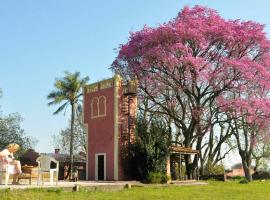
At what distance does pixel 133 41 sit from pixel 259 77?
940cm

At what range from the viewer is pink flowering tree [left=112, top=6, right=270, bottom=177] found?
3005 cm

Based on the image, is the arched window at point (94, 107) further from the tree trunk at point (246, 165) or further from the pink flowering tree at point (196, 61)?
the tree trunk at point (246, 165)

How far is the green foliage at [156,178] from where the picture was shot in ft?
87.8

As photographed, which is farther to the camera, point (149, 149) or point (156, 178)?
point (149, 149)

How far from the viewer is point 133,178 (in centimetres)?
2912

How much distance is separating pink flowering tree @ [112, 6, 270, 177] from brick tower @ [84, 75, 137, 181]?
209cm

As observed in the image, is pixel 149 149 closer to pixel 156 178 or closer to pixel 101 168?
pixel 156 178

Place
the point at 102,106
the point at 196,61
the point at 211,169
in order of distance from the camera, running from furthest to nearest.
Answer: the point at 211,169 → the point at 102,106 → the point at 196,61

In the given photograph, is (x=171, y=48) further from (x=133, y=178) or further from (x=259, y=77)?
(x=133, y=178)

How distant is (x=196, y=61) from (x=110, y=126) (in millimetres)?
7256

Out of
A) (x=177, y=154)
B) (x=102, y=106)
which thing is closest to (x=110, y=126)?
(x=102, y=106)

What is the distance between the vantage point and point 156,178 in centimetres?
2688

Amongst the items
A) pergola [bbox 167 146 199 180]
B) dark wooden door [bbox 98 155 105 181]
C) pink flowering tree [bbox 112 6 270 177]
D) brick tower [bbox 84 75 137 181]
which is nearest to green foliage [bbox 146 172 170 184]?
pergola [bbox 167 146 199 180]

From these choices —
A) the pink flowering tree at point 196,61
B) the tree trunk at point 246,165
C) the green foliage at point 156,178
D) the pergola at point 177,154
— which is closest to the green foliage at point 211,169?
the tree trunk at point 246,165
